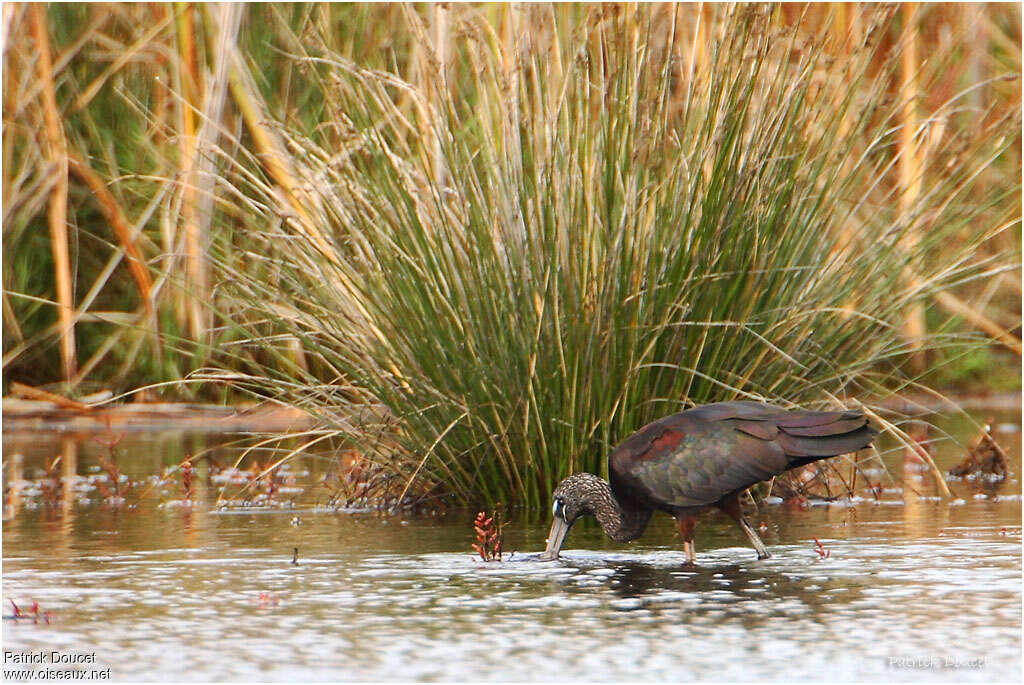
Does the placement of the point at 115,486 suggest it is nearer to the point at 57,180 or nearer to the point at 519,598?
the point at 519,598

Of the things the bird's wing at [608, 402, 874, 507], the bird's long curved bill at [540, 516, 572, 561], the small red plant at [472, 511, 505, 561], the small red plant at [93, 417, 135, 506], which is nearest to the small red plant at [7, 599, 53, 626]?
the small red plant at [472, 511, 505, 561]

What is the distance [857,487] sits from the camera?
385 inches

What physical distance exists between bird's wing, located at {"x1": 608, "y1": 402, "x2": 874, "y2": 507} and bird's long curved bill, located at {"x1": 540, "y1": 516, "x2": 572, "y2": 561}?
0.28 m

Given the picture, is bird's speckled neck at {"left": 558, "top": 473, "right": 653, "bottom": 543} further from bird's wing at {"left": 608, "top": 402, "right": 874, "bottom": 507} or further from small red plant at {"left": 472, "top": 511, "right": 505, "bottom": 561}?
small red plant at {"left": 472, "top": 511, "right": 505, "bottom": 561}

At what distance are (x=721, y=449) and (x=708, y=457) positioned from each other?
2.4 inches

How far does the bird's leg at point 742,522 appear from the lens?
6.97 metres

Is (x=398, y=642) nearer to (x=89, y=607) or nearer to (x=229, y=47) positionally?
(x=89, y=607)

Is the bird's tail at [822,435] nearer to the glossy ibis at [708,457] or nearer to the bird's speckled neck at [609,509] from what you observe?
the glossy ibis at [708,457]

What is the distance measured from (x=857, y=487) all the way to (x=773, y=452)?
3.13m

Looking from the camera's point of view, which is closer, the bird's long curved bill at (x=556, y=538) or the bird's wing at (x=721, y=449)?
the bird's wing at (x=721, y=449)

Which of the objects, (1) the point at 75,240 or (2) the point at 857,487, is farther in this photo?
(1) the point at 75,240

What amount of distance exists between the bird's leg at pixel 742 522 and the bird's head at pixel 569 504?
53cm

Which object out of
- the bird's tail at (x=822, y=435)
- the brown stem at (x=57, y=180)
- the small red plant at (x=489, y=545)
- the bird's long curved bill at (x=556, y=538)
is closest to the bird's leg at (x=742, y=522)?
the bird's tail at (x=822, y=435)

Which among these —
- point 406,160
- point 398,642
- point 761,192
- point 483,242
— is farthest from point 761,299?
point 398,642
